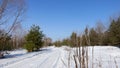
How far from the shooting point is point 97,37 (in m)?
15.7

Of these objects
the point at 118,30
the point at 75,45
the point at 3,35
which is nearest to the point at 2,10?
the point at 3,35

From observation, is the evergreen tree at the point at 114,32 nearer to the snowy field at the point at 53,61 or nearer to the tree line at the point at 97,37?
the tree line at the point at 97,37

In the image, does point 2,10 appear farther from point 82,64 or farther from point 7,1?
point 82,64

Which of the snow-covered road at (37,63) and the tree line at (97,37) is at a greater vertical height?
the tree line at (97,37)

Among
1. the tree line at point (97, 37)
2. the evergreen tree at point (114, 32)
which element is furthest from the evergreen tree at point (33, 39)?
the evergreen tree at point (114, 32)

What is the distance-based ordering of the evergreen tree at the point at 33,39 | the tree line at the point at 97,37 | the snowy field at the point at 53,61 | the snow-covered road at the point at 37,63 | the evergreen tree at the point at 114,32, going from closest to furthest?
the tree line at the point at 97,37 < the snowy field at the point at 53,61 < the snow-covered road at the point at 37,63 < the evergreen tree at the point at 33,39 < the evergreen tree at the point at 114,32

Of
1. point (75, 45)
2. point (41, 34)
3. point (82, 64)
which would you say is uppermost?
point (41, 34)

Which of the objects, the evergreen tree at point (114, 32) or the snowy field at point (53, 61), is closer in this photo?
the snowy field at point (53, 61)

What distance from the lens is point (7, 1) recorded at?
2181cm

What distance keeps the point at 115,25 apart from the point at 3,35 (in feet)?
110

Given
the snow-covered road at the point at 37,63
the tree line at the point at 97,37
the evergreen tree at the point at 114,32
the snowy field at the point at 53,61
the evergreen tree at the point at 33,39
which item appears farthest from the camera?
the evergreen tree at the point at 114,32

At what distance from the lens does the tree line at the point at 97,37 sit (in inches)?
130

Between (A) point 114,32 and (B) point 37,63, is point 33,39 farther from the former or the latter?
(B) point 37,63

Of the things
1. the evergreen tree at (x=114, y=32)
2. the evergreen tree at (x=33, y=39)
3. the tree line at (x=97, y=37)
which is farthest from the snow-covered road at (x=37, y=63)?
the evergreen tree at (x=114, y=32)
